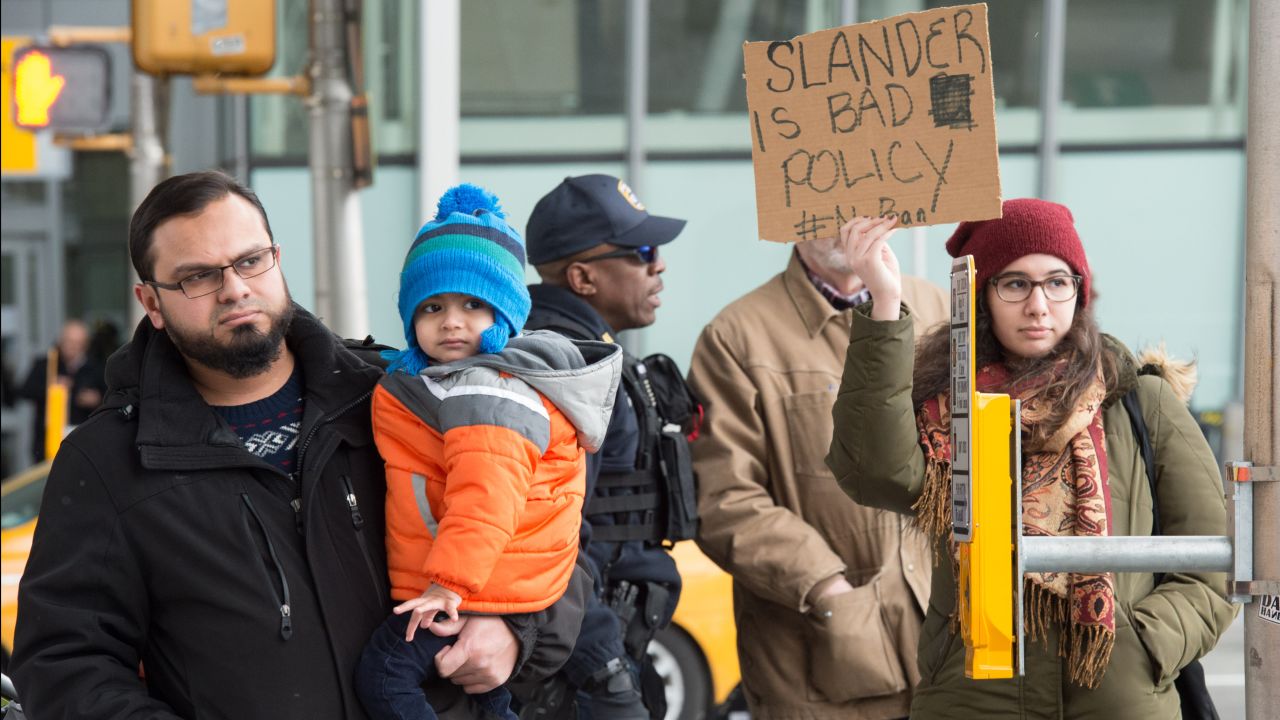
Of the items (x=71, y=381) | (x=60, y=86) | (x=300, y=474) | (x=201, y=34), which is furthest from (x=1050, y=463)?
(x=71, y=381)

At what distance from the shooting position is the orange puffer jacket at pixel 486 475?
8.95 ft

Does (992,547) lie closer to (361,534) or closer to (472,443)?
(472,443)

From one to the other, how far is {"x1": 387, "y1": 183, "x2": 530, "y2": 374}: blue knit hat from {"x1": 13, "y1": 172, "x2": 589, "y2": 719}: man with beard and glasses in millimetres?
258

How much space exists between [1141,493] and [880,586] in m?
1.04

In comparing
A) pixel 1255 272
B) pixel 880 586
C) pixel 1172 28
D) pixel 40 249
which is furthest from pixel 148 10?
pixel 40 249

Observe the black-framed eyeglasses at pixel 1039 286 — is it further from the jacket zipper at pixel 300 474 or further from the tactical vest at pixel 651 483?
the jacket zipper at pixel 300 474

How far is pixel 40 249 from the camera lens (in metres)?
18.8

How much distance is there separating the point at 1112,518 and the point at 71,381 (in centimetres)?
1229

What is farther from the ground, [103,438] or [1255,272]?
[1255,272]

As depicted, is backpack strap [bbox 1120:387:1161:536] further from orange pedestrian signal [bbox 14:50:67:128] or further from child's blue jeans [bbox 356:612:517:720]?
orange pedestrian signal [bbox 14:50:67:128]

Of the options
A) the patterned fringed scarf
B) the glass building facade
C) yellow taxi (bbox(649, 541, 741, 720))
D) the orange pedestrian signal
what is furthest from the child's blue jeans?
the glass building facade

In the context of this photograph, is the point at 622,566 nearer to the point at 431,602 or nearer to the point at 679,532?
the point at 679,532

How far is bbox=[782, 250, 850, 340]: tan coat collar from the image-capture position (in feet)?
14.1

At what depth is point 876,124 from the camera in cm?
278
